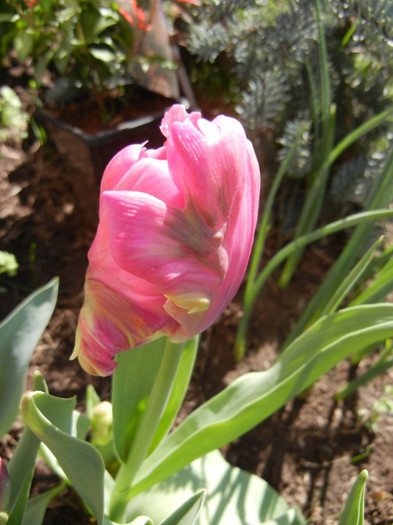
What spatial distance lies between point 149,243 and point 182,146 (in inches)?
3.2

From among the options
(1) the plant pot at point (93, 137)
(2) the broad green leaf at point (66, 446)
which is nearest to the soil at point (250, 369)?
(1) the plant pot at point (93, 137)

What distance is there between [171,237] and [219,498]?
598 mm

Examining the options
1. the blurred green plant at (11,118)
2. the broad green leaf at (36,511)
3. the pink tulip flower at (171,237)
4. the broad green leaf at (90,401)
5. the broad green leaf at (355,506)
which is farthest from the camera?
the blurred green plant at (11,118)

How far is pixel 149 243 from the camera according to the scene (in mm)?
430

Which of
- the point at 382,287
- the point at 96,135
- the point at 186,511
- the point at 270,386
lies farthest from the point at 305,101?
the point at 186,511

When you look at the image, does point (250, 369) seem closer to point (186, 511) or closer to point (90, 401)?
point (90, 401)

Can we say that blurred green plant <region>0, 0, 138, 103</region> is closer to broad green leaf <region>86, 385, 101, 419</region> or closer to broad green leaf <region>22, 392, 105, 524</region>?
broad green leaf <region>86, 385, 101, 419</region>

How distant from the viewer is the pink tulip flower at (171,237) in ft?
1.39

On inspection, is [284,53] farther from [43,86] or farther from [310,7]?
[43,86]

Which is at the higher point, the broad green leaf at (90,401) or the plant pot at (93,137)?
the plant pot at (93,137)

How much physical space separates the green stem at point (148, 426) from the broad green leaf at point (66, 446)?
0.09m

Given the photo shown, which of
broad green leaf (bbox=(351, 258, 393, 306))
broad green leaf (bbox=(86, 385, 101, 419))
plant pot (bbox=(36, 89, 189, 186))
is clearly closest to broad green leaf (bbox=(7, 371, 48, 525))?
broad green leaf (bbox=(86, 385, 101, 419))

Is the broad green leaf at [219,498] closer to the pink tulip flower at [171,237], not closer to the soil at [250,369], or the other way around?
the soil at [250,369]

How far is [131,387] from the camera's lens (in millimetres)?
782
